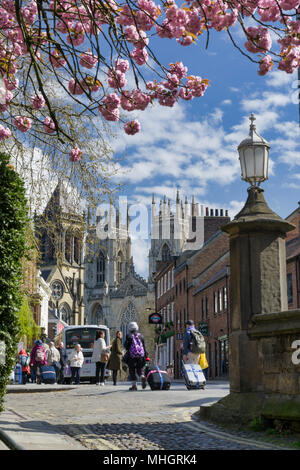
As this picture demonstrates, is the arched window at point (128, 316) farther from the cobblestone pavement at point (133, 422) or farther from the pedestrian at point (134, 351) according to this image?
the cobblestone pavement at point (133, 422)

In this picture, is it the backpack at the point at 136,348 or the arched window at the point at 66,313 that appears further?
the arched window at the point at 66,313

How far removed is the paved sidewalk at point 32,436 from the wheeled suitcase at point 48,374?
Result: 48.5ft

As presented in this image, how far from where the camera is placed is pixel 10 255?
28.7 ft

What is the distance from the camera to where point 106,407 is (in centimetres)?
1135

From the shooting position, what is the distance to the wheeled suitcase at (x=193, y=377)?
16469mm

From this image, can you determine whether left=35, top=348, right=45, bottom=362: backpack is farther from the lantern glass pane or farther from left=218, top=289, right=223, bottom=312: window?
left=218, top=289, right=223, bottom=312: window

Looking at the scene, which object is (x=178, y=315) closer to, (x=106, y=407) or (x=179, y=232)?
(x=106, y=407)

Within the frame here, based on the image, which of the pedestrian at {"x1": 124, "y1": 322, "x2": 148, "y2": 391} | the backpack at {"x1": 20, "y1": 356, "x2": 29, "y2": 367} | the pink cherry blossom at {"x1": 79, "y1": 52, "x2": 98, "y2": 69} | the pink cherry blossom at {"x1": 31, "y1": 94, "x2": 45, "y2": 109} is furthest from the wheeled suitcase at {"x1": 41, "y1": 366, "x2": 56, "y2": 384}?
the pink cherry blossom at {"x1": 79, "y1": 52, "x2": 98, "y2": 69}

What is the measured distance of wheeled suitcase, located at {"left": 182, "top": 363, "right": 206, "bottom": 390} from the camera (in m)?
16.5

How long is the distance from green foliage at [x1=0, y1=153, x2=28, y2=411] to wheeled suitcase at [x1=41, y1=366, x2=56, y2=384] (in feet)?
48.7

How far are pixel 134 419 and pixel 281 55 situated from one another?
530cm

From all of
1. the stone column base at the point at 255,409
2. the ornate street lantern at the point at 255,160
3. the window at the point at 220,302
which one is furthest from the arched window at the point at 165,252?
the stone column base at the point at 255,409
